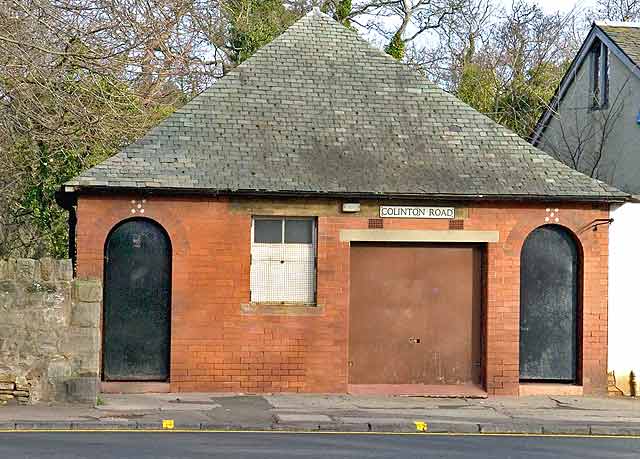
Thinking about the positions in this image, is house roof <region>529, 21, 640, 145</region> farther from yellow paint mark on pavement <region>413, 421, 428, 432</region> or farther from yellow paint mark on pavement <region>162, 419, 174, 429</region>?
yellow paint mark on pavement <region>162, 419, 174, 429</region>

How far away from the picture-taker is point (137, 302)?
19.0 metres

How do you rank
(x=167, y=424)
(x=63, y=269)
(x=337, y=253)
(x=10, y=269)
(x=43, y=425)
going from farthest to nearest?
1. (x=337, y=253)
2. (x=63, y=269)
3. (x=10, y=269)
4. (x=167, y=424)
5. (x=43, y=425)

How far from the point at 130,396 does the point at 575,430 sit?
268 inches

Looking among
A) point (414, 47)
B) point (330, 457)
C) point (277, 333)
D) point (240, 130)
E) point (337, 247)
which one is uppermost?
point (414, 47)

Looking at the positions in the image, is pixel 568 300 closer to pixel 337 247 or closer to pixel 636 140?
pixel 337 247

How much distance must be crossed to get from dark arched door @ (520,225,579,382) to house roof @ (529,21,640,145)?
25.5 ft

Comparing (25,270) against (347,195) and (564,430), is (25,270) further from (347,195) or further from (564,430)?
(564,430)

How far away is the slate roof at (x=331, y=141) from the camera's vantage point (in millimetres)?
19016

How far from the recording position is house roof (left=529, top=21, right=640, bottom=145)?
2666 cm

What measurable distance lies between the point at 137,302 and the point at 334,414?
4164mm

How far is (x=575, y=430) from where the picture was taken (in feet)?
52.8

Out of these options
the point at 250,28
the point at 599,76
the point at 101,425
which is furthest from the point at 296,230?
the point at 250,28

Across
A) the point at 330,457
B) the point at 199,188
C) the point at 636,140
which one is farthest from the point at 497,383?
the point at 636,140

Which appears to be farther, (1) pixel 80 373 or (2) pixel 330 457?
(1) pixel 80 373
